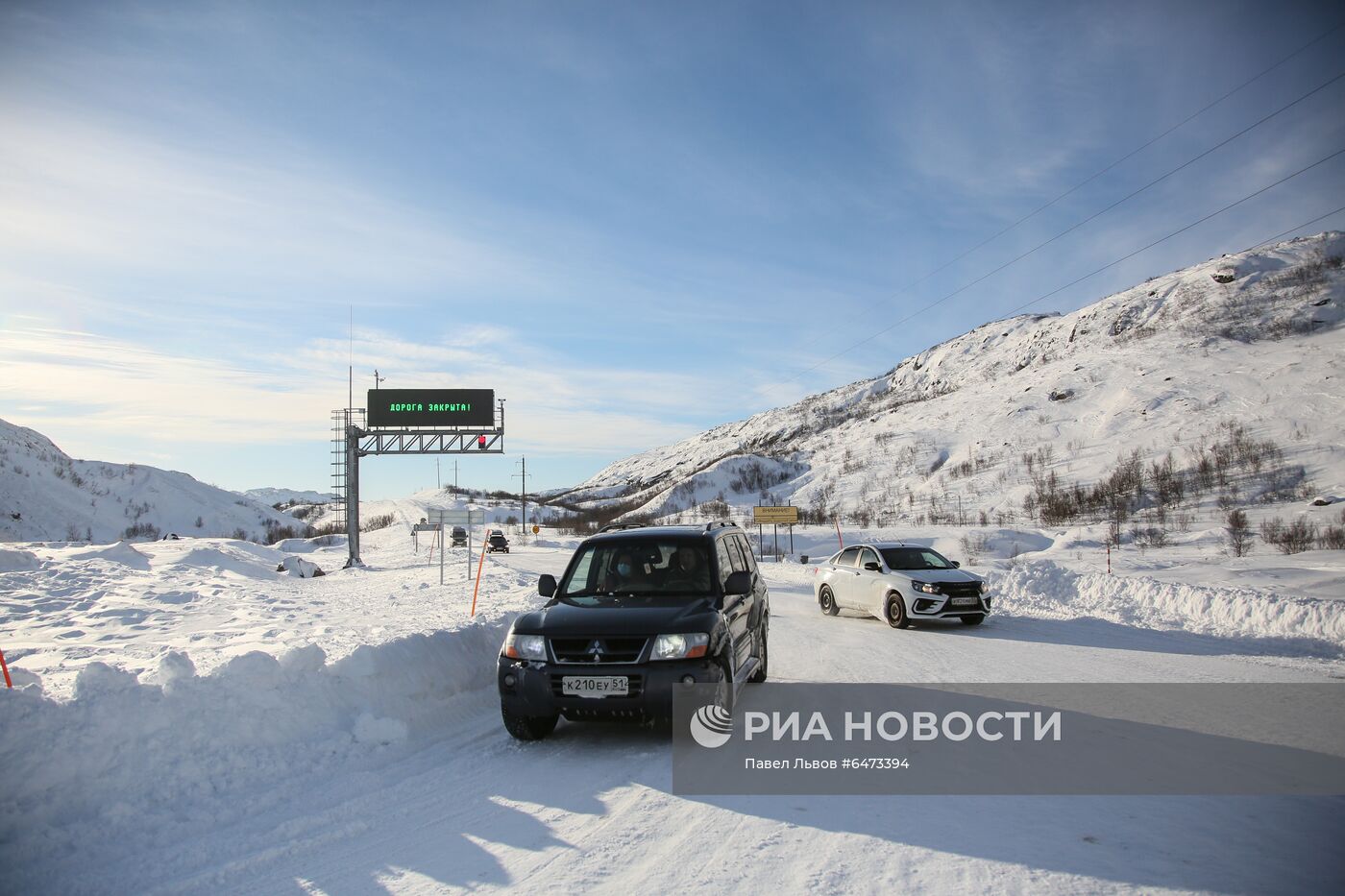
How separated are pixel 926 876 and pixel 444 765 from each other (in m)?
3.79

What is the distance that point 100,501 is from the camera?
54375 millimetres

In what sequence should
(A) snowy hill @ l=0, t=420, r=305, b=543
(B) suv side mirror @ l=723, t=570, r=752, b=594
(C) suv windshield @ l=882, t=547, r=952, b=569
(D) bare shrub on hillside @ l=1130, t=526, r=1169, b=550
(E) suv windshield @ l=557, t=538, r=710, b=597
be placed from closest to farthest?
(B) suv side mirror @ l=723, t=570, r=752, b=594 → (E) suv windshield @ l=557, t=538, r=710, b=597 → (C) suv windshield @ l=882, t=547, r=952, b=569 → (D) bare shrub on hillside @ l=1130, t=526, r=1169, b=550 → (A) snowy hill @ l=0, t=420, r=305, b=543

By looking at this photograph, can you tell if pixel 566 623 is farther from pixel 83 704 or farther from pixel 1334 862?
pixel 1334 862

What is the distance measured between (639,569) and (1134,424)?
234 ft

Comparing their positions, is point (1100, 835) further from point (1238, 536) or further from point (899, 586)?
point (1238, 536)

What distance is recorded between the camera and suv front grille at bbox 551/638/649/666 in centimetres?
602

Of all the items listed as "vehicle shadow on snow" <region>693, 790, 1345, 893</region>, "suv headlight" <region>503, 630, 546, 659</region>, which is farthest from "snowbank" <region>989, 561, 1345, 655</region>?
"suv headlight" <region>503, 630, 546, 659</region>

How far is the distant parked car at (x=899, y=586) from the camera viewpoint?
1371 centimetres

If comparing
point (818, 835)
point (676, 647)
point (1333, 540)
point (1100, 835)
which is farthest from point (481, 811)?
point (1333, 540)

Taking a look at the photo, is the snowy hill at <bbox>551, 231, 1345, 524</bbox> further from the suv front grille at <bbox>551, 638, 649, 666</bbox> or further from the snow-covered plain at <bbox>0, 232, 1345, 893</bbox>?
the suv front grille at <bbox>551, 638, 649, 666</bbox>

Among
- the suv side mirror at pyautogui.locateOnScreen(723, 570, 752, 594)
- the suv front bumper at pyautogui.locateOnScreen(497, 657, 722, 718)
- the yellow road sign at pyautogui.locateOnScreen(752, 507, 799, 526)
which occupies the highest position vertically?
the yellow road sign at pyautogui.locateOnScreen(752, 507, 799, 526)

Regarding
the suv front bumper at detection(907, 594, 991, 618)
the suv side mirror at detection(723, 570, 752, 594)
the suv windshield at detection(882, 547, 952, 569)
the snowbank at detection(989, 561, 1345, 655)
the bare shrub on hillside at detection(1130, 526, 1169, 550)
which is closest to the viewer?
the suv side mirror at detection(723, 570, 752, 594)

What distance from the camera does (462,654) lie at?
9.16m

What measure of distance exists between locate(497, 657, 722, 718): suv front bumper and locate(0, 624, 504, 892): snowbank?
1.35 m
